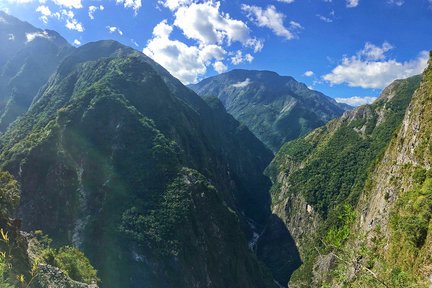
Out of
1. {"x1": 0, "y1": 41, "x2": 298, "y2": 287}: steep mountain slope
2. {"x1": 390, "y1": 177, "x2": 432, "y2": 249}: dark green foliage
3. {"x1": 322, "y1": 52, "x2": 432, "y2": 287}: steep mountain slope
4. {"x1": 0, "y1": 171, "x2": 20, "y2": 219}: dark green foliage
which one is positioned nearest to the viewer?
{"x1": 322, "y1": 52, "x2": 432, "y2": 287}: steep mountain slope

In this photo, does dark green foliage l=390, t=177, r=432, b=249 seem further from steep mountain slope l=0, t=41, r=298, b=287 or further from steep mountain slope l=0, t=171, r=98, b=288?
steep mountain slope l=0, t=41, r=298, b=287

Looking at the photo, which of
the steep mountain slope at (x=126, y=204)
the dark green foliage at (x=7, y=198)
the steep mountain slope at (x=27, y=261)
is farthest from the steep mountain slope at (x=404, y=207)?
the steep mountain slope at (x=126, y=204)

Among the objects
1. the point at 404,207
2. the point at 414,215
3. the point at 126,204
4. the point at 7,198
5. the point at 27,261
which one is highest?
the point at 404,207

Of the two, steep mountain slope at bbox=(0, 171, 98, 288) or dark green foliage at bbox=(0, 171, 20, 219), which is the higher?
dark green foliage at bbox=(0, 171, 20, 219)

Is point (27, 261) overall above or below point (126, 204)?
below

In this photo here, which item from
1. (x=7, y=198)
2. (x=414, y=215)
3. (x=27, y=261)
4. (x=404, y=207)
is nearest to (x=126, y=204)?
(x=7, y=198)

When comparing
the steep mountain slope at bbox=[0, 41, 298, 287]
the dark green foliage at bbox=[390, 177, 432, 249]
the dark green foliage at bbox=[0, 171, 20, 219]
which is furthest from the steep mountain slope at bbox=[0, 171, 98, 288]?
the dark green foliage at bbox=[390, 177, 432, 249]

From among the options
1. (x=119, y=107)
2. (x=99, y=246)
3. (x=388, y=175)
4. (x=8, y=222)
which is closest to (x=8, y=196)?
(x=8, y=222)

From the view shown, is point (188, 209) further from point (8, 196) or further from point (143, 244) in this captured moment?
point (8, 196)

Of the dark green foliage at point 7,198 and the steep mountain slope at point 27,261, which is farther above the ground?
the dark green foliage at point 7,198

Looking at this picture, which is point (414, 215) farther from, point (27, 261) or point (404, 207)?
point (27, 261)

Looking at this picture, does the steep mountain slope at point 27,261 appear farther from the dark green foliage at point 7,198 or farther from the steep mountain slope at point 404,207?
the steep mountain slope at point 404,207
